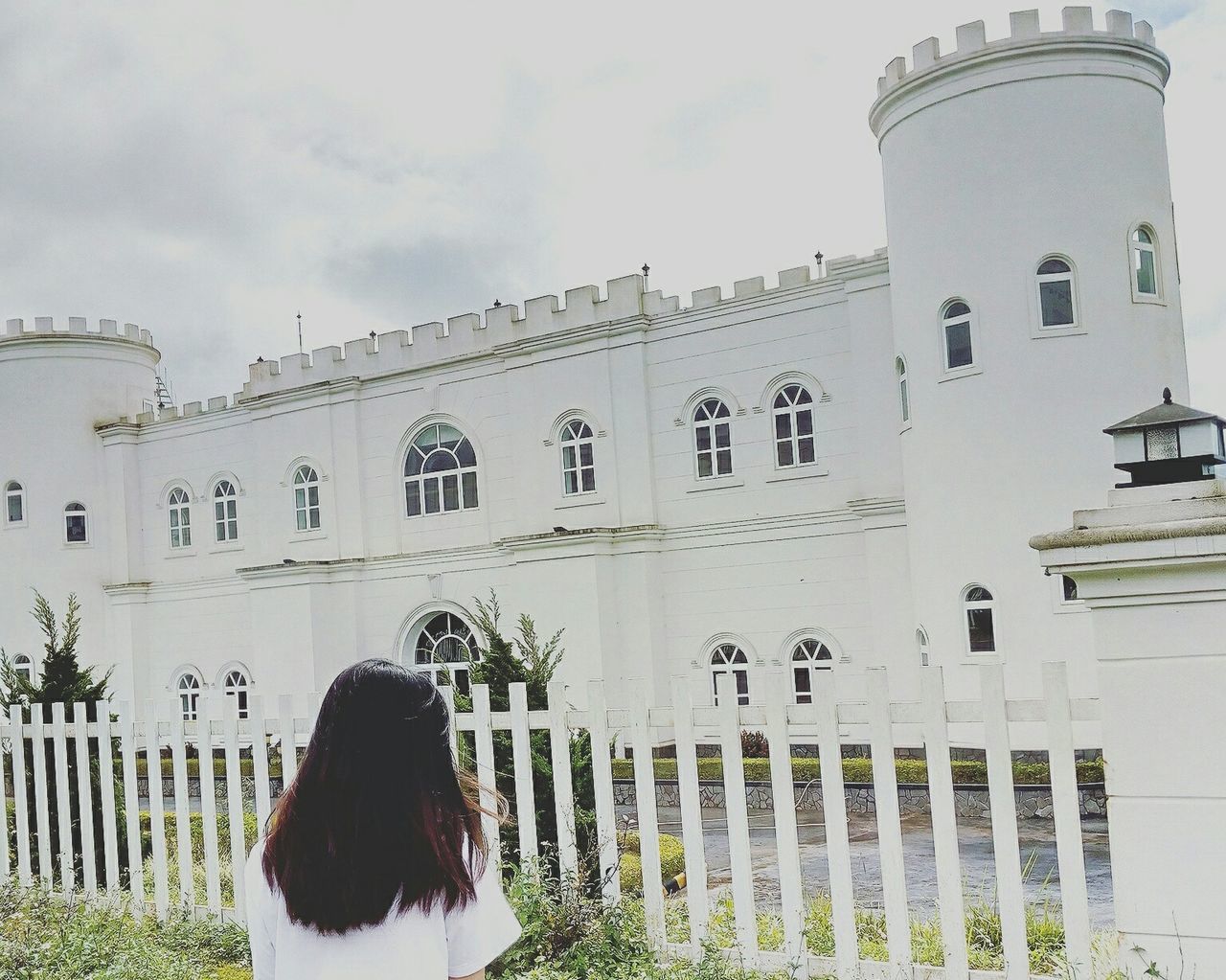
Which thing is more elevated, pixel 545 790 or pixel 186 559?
pixel 186 559

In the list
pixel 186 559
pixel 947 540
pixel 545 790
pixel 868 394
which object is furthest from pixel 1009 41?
pixel 186 559

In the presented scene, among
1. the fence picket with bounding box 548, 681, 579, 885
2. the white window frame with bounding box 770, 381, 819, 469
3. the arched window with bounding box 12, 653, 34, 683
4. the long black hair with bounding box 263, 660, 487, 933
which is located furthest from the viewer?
the arched window with bounding box 12, 653, 34, 683

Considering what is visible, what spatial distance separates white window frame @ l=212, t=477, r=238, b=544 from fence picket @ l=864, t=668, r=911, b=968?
70.2 ft

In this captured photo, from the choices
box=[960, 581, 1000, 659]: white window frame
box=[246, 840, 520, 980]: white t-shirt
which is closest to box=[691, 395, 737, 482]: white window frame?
box=[960, 581, 1000, 659]: white window frame

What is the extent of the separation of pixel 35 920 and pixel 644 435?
521 inches

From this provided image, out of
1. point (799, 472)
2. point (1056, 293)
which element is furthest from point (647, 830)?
point (799, 472)

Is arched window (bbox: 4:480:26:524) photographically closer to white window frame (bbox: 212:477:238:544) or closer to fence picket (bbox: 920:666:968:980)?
white window frame (bbox: 212:477:238:544)

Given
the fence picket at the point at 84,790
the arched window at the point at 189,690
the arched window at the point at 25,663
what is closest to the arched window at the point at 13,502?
the arched window at the point at 25,663

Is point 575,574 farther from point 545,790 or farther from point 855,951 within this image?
point 855,951

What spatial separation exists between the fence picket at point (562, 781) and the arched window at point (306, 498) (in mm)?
17732

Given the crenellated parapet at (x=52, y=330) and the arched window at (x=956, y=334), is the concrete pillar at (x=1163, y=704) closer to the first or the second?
the arched window at (x=956, y=334)

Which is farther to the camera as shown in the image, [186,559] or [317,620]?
[186,559]

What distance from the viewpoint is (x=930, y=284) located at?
1535cm

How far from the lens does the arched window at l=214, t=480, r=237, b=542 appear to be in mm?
24578
